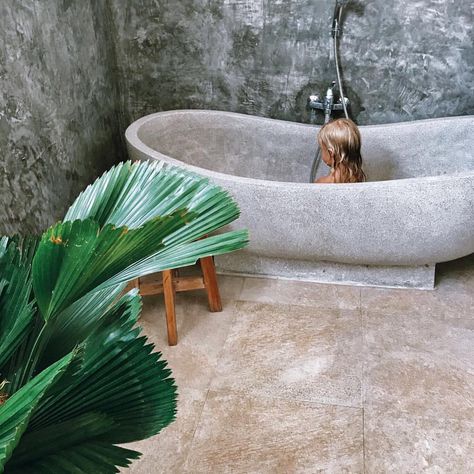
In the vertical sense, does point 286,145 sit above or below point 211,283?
above

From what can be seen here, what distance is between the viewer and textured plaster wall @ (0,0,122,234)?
5.48 feet

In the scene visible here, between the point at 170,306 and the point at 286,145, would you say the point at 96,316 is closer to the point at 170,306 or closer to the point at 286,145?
the point at 170,306

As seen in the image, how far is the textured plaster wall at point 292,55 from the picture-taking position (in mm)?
2293

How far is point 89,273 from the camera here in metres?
0.46

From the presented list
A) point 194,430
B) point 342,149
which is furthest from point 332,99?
point 194,430

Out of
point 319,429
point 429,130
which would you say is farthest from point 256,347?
point 429,130

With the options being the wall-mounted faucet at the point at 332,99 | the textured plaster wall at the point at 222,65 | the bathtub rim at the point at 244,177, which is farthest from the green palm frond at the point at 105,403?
the wall-mounted faucet at the point at 332,99

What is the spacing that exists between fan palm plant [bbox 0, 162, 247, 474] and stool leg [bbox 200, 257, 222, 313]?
1.29 meters

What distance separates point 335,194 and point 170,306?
2.50 feet

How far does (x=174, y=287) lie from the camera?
1911 millimetres

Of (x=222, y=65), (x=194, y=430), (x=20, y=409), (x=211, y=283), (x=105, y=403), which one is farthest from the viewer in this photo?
(x=222, y=65)

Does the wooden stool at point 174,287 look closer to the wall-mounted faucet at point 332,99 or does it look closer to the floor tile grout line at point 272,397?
the floor tile grout line at point 272,397

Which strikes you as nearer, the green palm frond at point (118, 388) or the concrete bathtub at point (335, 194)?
the green palm frond at point (118, 388)

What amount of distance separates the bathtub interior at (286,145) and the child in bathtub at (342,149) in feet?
1.32
